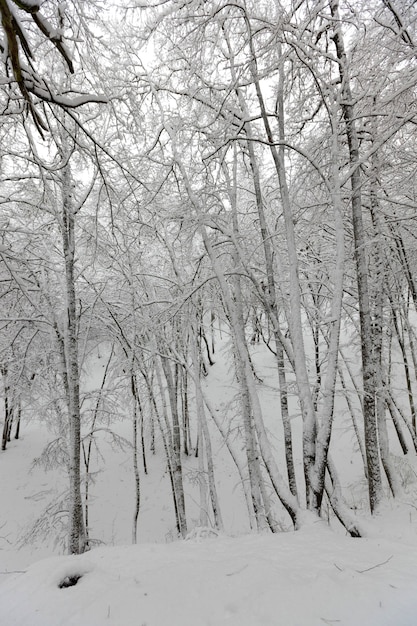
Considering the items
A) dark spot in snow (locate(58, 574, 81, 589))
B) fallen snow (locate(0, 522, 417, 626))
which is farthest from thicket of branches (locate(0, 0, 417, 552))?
dark spot in snow (locate(58, 574, 81, 589))

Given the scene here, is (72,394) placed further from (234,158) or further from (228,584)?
(234,158)

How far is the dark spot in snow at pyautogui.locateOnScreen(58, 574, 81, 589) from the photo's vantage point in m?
2.46

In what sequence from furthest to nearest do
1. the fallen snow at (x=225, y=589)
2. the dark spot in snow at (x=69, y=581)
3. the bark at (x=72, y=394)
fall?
the bark at (x=72, y=394) → the dark spot in snow at (x=69, y=581) → the fallen snow at (x=225, y=589)

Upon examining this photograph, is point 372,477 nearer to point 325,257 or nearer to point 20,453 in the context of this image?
point 325,257

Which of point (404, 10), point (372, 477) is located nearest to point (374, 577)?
point (372, 477)

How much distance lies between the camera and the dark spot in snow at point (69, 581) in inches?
96.9

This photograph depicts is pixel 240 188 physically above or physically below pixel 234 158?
below

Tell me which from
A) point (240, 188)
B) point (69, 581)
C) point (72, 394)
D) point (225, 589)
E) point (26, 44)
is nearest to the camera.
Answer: point (26, 44)

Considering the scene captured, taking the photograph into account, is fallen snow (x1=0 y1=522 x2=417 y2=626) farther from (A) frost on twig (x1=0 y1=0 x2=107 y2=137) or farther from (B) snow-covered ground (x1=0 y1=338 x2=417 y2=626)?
(A) frost on twig (x1=0 y1=0 x2=107 y2=137)

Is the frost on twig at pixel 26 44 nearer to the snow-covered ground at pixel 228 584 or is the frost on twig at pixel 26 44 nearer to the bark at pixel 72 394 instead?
the snow-covered ground at pixel 228 584

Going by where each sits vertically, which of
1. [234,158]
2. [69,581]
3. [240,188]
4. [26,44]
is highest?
[234,158]

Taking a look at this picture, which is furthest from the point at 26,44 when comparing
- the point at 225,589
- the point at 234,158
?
the point at 234,158

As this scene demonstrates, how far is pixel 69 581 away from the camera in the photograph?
250cm

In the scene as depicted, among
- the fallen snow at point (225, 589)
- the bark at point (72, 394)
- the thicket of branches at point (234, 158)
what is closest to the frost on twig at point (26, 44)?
the thicket of branches at point (234, 158)
